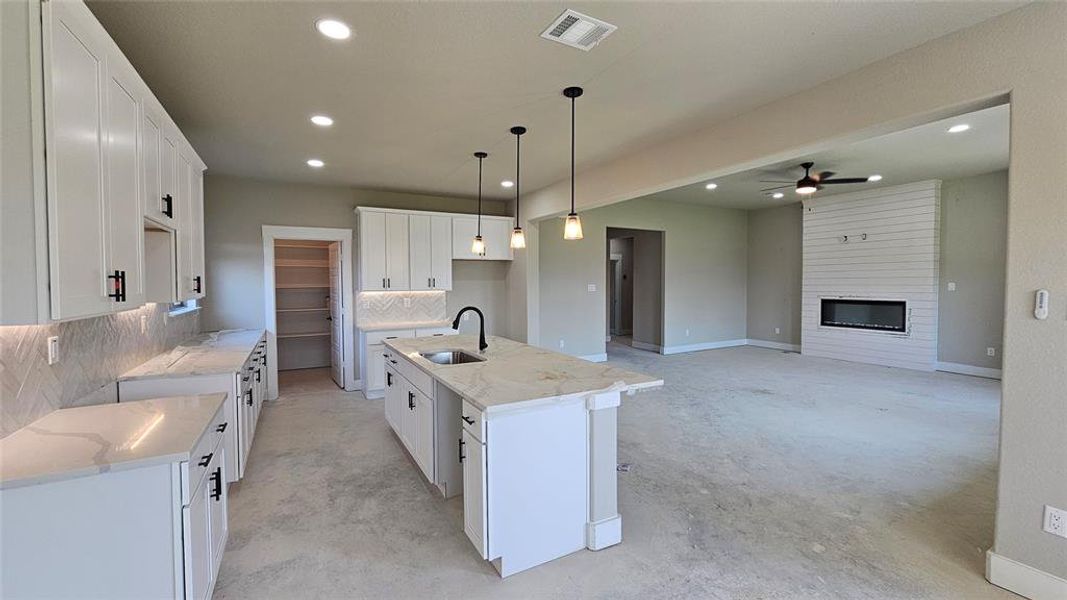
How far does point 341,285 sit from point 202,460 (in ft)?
14.2

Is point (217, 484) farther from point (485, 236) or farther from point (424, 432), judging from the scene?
point (485, 236)

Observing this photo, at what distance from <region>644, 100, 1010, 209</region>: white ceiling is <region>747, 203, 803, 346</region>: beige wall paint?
130 centimetres

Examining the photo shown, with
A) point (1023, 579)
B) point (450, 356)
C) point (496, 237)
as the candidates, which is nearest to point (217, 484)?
point (450, 356)

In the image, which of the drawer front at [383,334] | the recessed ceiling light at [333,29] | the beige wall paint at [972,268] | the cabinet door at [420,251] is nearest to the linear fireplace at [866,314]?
the beige wall paint at [972,268]

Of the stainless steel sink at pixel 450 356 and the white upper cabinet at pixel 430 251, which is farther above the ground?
the white upper cabinet at pixel 430 251

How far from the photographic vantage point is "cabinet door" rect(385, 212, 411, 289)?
5645mm

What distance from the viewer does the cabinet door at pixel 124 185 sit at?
5.82ft

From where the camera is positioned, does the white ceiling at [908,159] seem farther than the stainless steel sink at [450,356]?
Yes

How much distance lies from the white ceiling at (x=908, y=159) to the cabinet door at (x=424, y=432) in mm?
3662

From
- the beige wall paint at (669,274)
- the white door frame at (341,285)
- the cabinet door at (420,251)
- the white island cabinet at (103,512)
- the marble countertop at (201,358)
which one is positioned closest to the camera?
the white island cabinet at (103,512)

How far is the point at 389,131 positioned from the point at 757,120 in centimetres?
283

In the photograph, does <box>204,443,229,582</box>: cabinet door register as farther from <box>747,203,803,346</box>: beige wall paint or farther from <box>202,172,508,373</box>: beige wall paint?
<box>747,203,803,346</box>: beige wall paint

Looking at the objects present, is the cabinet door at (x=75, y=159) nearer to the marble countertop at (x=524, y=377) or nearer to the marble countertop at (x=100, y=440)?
the marble countertop at (x=100, y=440)

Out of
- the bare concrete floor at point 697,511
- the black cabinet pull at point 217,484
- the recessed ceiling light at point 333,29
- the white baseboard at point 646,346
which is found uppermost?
the recessed ceiling light at point 333,29
